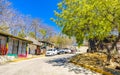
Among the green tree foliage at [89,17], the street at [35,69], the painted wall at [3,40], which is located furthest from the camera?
the painted wall at [3,40]

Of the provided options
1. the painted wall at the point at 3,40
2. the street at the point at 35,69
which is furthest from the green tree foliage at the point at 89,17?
the painted wall at the point at 3,40

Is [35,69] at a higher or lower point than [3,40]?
lower

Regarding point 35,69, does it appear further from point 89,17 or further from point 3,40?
point 3,40

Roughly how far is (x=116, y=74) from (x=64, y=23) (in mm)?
11773

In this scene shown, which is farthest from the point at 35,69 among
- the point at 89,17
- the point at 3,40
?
the point at 3,40

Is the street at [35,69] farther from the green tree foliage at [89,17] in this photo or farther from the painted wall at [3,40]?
the painted wall at [3,40]

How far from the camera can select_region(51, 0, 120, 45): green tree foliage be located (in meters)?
21.9

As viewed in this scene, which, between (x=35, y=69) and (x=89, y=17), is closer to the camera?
(x=35, y=69)

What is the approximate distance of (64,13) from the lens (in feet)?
92.7

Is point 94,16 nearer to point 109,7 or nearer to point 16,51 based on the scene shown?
point 109,7

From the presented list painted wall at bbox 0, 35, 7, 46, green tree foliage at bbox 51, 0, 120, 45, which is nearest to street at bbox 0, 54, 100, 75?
green tree foliage at bbox 51, 0, 120, 45

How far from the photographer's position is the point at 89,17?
77.3ft

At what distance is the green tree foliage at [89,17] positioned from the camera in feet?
71.9

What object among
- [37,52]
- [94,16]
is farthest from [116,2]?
[37,52]
